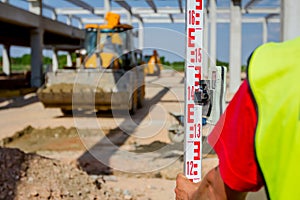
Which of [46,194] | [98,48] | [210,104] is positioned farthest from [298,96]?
[98,48]

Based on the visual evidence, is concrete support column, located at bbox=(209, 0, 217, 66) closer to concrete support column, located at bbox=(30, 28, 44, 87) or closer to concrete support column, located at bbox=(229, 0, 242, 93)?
concrete support column, located at bbox=(229, 0, 242, 93)

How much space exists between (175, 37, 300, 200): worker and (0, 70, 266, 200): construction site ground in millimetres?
160

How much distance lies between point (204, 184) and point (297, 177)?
1.17 ft

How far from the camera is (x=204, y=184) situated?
1.17 m

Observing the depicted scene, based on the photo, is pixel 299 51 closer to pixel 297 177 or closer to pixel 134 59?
pixel 297 177

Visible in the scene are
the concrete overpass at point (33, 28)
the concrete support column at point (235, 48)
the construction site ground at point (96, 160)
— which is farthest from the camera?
the concrete support column at point (235, 48)

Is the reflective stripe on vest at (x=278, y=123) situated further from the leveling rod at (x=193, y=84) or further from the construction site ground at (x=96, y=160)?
the leveling rod at (x=193, y=84)

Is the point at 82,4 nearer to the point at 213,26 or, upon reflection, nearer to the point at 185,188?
the point at 213,26

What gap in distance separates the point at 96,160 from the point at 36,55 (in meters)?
A: 16.1

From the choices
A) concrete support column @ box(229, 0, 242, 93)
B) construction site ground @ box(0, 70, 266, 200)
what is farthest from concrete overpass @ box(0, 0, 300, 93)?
construction site ground @ box(0, 70, 266, 200)

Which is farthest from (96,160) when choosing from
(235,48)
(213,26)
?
(213,26)

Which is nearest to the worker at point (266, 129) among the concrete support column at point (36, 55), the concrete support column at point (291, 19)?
the concrete support column at point (291, 19)

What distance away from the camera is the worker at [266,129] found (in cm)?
85

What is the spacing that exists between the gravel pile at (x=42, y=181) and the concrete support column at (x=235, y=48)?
15365mm
